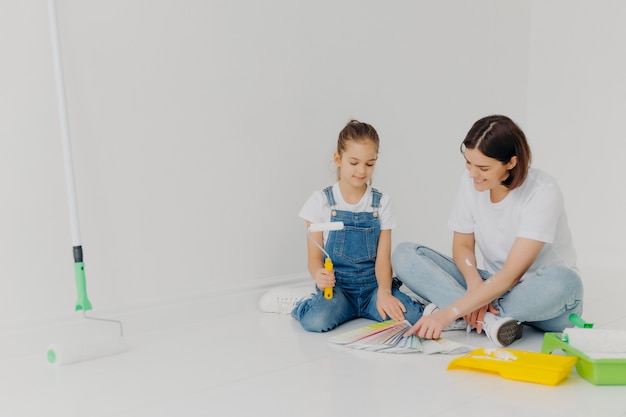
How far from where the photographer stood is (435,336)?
1.68 meters

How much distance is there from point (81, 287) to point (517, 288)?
108 centimetres

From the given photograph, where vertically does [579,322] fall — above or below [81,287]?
below

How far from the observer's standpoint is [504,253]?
1.84m

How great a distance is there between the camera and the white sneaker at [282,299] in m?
2.09

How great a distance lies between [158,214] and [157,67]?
0.41 m

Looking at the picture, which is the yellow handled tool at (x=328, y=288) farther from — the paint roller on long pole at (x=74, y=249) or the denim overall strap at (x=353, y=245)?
the paint roller on long pole at (x=74, y=249)

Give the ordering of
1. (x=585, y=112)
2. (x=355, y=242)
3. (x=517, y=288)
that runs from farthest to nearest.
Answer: (x=585, y=112), (x=355, y=242), (x=517, y=288)

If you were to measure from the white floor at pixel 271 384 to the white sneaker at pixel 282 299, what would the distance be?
22 centimetres

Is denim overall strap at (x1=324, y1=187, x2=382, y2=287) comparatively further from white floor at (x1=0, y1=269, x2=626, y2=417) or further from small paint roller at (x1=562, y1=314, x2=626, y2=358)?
small paint roller at (x1=562, y1=314, x2=626, y2=358)

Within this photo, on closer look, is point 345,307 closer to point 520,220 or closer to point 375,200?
point 375,200

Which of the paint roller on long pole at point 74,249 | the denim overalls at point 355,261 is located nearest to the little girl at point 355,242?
the denim overalls at point 355,261

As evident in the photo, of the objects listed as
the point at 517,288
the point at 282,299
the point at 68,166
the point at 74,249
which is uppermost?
the point at 68,166

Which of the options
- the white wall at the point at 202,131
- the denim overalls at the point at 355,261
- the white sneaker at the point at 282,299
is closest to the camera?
the white wall at the point at 202,131

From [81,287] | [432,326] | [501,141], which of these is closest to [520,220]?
[501,141]
